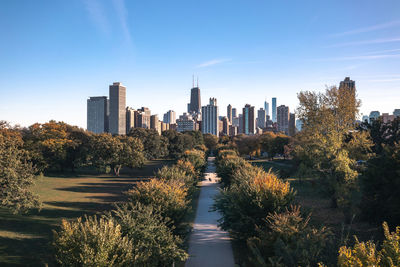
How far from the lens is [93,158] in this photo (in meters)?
47.6

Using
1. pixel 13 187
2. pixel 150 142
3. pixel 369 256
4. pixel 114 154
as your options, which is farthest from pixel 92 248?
pixel 150 142

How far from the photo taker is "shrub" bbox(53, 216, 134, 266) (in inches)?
240

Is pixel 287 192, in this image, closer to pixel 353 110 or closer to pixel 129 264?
pixel 129 264

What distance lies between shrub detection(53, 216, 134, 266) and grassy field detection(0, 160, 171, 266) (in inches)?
24.6

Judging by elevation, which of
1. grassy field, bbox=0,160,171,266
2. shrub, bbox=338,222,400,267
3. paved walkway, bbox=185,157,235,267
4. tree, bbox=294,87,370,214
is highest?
tree, bbox=294,87,370,214

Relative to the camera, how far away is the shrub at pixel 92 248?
609cm

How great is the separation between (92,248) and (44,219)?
52.6 feet

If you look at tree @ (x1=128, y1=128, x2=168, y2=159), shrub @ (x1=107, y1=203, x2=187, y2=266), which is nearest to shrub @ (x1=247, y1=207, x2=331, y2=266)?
shrub @ (x1=107, y1=203, x2=187, y2=266)

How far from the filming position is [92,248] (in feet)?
20.4

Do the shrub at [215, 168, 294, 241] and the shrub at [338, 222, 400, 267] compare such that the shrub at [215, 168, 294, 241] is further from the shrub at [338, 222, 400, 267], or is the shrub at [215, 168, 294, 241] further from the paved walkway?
the shrub at [338, 222, 400, 267]

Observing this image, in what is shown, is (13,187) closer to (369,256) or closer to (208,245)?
(208,245)

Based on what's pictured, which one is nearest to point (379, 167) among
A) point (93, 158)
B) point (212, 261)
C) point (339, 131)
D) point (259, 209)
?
point (259, 209)

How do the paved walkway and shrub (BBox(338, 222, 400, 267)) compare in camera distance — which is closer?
shrub (BBox(338, 222, 400, 267))

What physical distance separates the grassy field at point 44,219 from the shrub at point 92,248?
2.05 feet
